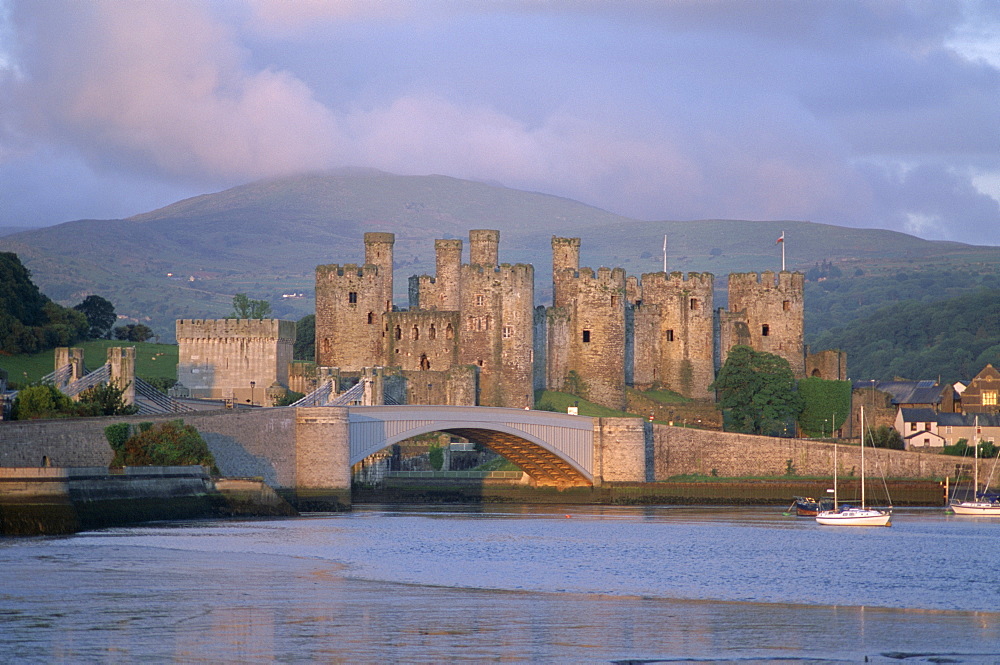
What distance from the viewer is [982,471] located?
199 ft

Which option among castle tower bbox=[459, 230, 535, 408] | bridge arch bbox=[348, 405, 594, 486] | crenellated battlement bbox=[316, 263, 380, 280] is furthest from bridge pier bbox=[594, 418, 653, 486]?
crenellated battlement bbox=[316, 263, 380, 280]

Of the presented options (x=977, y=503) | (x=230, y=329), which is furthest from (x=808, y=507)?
(x=230, y=329)

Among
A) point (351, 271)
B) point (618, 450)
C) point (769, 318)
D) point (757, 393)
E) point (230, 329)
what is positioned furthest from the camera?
point (769, 318)

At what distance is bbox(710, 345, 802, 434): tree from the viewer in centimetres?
6638

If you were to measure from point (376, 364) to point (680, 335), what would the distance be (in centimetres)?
1334

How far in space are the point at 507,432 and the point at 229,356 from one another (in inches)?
640

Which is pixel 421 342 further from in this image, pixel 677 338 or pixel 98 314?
pixel 98 314

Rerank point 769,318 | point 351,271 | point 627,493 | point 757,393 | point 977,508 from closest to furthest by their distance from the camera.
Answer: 1. point 977,508
2. point 627,493
3. point 351,271
4. point 757,393
5. point 769,318

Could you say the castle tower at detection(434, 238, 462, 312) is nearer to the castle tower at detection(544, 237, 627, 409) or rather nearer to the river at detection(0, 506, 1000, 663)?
the castle tower at detection(544, 237, 627, 409)

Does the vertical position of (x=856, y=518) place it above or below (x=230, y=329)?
below

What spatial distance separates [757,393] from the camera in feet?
218

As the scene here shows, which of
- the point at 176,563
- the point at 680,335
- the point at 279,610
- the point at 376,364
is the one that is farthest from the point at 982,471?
the point at 279,610

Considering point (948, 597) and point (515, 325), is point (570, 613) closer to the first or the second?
point (948, 597)

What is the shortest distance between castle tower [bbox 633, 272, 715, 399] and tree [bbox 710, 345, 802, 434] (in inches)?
104
